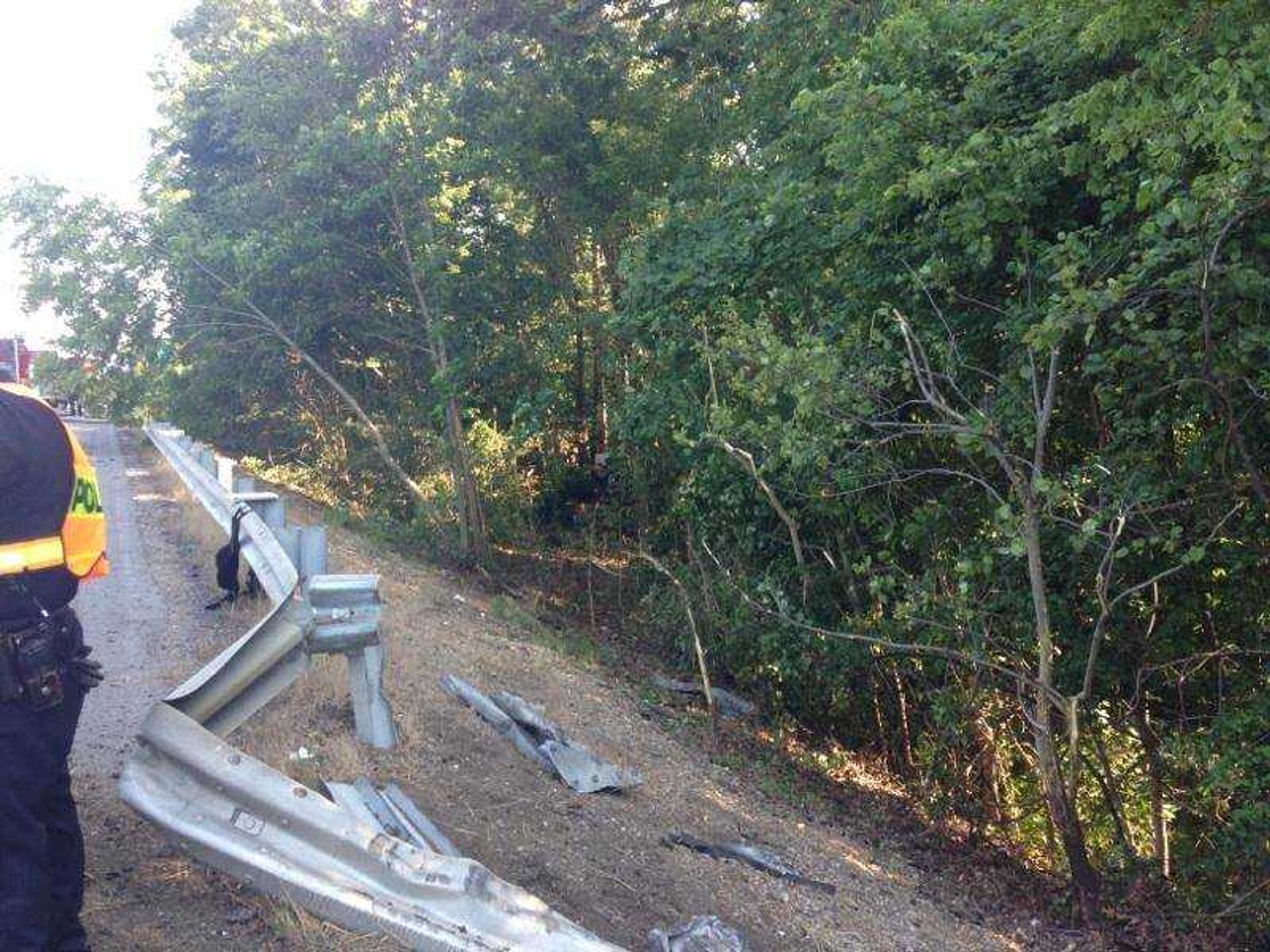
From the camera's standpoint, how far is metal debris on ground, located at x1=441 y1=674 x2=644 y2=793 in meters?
5.91

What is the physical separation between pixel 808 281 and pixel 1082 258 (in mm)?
3226

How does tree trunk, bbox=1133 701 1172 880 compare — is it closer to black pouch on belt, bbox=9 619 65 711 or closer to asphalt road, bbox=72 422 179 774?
asphalt road, bbox=72 422 179 774

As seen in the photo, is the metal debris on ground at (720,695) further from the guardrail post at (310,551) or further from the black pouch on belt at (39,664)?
the black pouch on belt at (39,664)

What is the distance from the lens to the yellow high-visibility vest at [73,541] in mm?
3395

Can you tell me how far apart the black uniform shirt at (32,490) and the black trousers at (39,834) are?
0.88 feet

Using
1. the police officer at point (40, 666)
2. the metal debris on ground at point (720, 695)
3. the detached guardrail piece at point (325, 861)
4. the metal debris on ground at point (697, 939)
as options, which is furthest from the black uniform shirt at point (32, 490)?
the metal debris on ground at point (720, 695)

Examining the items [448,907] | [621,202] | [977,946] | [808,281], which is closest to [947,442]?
[808,281]

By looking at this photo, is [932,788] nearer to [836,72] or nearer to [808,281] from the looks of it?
[808,281]

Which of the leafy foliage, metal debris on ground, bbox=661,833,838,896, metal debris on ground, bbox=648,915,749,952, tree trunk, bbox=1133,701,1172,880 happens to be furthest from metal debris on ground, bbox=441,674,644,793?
tree trunk, bbox=1133,701,1172,880

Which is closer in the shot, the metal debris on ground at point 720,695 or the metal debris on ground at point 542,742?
the metal debris on ground at point 542,742

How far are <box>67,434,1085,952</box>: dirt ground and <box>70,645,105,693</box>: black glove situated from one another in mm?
781

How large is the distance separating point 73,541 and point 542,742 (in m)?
3.21

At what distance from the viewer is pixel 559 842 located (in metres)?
5.14

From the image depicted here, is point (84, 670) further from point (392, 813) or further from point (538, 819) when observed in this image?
point (538, 819)
